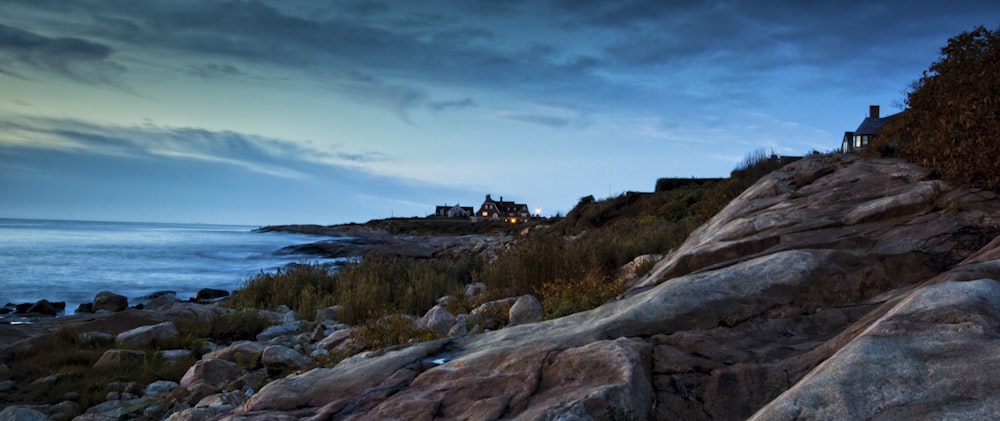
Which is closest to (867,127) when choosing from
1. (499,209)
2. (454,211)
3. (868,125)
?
(868,125)

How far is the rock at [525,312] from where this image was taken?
7883 mm

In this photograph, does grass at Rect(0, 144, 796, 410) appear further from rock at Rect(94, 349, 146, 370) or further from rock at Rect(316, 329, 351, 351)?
rock at Rect(316, 329, 351, 351)

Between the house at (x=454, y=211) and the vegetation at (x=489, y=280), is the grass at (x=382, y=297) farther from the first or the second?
the house at (x=454, y=211)

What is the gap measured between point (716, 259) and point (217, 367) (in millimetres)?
6063

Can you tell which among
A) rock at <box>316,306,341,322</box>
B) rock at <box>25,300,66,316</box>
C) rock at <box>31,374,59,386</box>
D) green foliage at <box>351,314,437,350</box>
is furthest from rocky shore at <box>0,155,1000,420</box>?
rock at <box>25,300,66,316</box>

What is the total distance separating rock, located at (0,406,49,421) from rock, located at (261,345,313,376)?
222 cm

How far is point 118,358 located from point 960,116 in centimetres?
1164

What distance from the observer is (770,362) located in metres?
3.46

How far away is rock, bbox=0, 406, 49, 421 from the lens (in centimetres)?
572

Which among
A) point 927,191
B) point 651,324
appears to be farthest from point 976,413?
point 927,191

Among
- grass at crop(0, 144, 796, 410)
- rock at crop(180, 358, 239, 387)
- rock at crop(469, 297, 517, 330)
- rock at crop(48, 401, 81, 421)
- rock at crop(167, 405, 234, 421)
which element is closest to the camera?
rock at crop(167, 405, 234, 421)

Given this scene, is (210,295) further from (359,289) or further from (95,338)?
(95,338)

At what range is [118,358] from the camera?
8.26m

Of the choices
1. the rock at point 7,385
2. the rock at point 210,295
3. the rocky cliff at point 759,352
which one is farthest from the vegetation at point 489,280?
the rock at point 210,295
